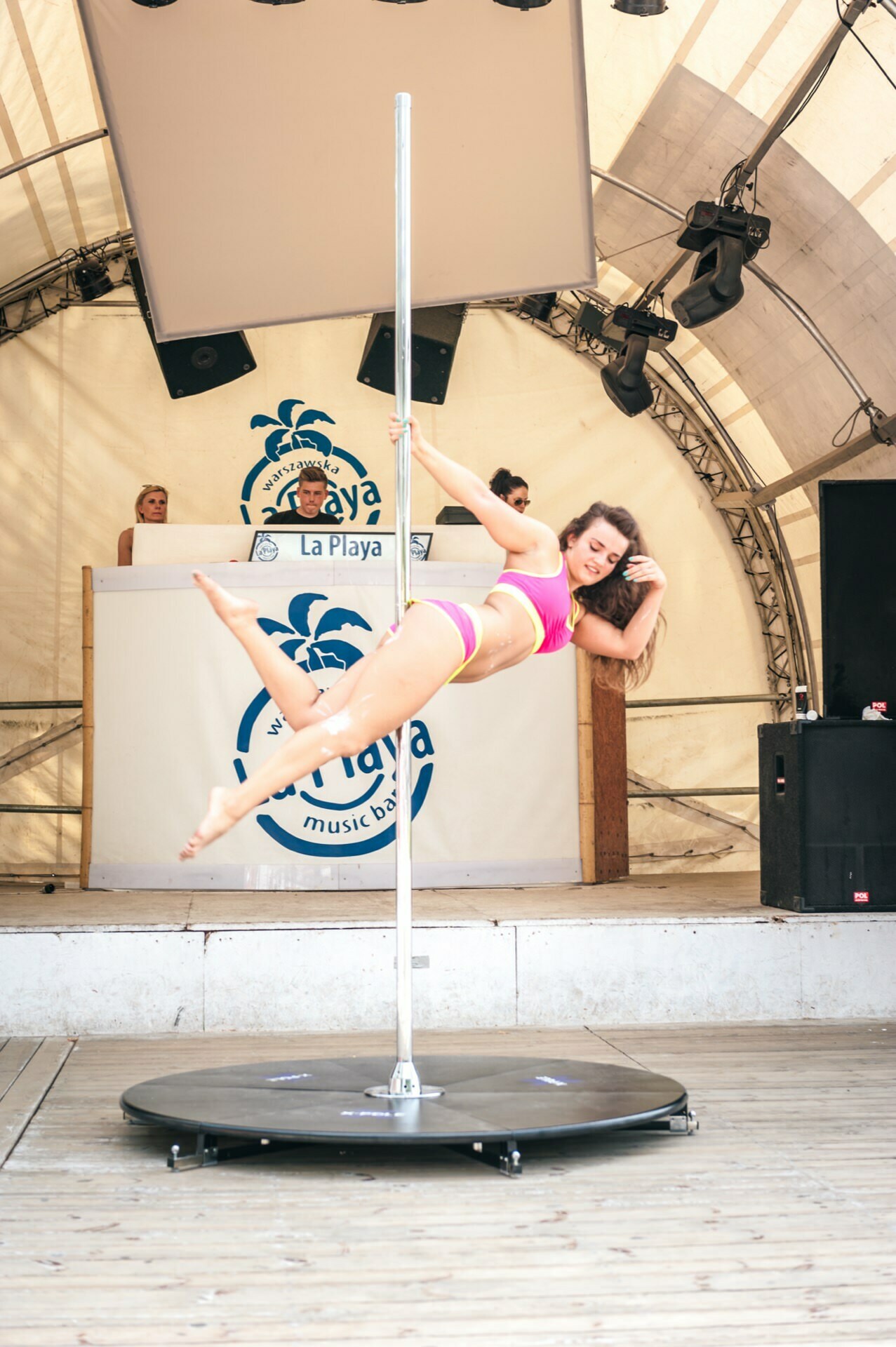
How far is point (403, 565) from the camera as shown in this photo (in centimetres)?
354

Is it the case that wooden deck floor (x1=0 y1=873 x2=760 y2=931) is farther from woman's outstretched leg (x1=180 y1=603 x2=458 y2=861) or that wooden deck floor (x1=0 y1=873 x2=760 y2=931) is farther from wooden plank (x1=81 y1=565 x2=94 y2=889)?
woman's outstretched leg (x1=180 y1=603 x2=458 y2=861)

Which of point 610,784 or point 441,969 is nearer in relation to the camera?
point 441,969

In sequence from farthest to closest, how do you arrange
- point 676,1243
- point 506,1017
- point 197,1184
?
point 506,1017, point 197,1184, point 676,1243

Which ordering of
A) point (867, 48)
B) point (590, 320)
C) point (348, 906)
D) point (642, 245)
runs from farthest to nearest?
point (590, 320), point (642, 245), point (867, 48), point (348, 906)

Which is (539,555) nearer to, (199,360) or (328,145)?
(328,145)

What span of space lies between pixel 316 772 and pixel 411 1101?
3127 millimetres

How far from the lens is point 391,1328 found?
2.20m

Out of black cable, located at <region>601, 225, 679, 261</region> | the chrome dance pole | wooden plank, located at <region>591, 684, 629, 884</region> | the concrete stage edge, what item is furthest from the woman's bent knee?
black cable, located at <region>601, 225, 679, 261</region>

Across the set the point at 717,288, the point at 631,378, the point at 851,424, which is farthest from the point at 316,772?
the point at 851,424

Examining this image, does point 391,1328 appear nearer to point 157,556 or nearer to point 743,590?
point 157,556

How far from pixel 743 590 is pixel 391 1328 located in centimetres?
856

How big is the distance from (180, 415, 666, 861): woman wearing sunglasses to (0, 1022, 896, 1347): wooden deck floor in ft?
2.60

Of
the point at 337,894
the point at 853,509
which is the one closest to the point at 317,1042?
the point at 337,894

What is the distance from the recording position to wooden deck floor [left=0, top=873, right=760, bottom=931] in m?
5.21
